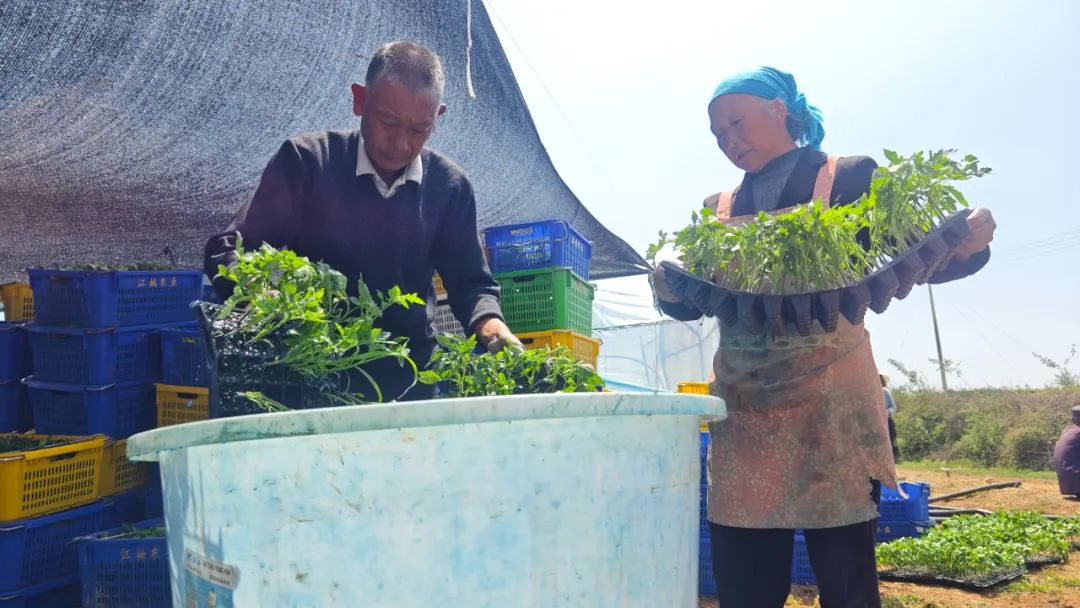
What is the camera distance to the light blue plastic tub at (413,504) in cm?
92

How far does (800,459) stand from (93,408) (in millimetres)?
4142

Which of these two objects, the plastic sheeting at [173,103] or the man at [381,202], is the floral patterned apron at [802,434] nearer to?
the man at [381,202]

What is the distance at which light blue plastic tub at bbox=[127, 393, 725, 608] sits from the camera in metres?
0.92

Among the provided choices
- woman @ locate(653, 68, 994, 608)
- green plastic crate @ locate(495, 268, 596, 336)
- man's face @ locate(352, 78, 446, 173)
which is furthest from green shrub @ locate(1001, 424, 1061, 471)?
man's face @ locate(352, 78, 446, 173)

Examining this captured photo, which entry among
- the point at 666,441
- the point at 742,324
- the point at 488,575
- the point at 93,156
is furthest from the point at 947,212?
the point at 93,156

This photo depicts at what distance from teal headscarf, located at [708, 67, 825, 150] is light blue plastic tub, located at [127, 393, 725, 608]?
1.56m

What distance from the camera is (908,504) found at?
5.71 m

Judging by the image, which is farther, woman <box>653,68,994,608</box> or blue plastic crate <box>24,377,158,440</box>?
blue plastic crate <box>24,377,158,440</box>

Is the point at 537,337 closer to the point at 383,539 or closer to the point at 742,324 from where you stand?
the point at 742,324

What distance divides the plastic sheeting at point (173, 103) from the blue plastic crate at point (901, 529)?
4.16 m

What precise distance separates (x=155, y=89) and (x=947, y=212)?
4410 millimetres

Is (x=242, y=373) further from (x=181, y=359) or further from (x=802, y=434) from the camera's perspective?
(x=181, y=359)

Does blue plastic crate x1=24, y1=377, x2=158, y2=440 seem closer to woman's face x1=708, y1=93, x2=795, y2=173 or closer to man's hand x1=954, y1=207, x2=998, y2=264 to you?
woman's face x1=708, y1=93, x2=795, y2=173

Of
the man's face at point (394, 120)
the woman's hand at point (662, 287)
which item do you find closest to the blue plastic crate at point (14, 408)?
the man's face at point (394, 120)
